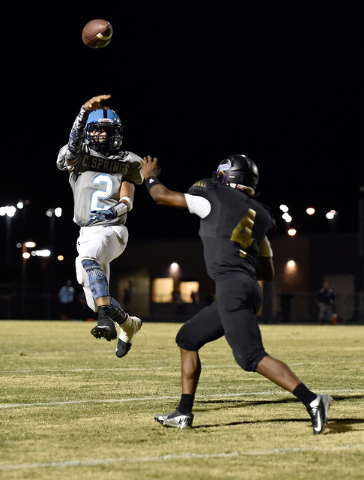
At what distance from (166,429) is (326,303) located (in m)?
31.5

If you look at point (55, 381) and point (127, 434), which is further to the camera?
point (55, 381)

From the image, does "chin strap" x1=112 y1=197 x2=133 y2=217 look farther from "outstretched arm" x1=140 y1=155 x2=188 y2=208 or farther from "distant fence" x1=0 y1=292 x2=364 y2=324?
"distant fence" x1=0 y1=292 x2=364 y2=324

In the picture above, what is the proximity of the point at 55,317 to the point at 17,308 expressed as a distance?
2.74m

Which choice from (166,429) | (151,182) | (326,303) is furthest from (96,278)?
(326,303)

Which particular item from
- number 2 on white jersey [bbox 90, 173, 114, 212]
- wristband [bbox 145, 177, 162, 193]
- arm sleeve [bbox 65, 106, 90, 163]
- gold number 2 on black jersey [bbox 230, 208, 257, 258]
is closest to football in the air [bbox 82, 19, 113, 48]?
arm sleeve [bbox 65, 106, 90, 163]

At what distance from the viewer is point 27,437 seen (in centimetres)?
582

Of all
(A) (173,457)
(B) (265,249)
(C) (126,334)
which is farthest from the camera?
(C) (126,334)

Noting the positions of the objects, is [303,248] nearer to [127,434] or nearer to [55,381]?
[55,381]

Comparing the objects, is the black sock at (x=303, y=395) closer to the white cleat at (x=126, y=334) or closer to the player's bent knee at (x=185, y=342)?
the player's bent knee at (x=185, y=342)

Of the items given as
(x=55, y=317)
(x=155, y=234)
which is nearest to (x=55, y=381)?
(x=55, y=317)

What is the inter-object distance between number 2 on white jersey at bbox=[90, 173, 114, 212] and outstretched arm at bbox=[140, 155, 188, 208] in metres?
2.03

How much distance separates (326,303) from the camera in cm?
3709

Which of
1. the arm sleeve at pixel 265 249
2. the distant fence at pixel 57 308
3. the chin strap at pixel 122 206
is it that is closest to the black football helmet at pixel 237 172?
the arm sleeve at pixel 265 249

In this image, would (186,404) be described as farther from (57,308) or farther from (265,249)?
(57,308)
